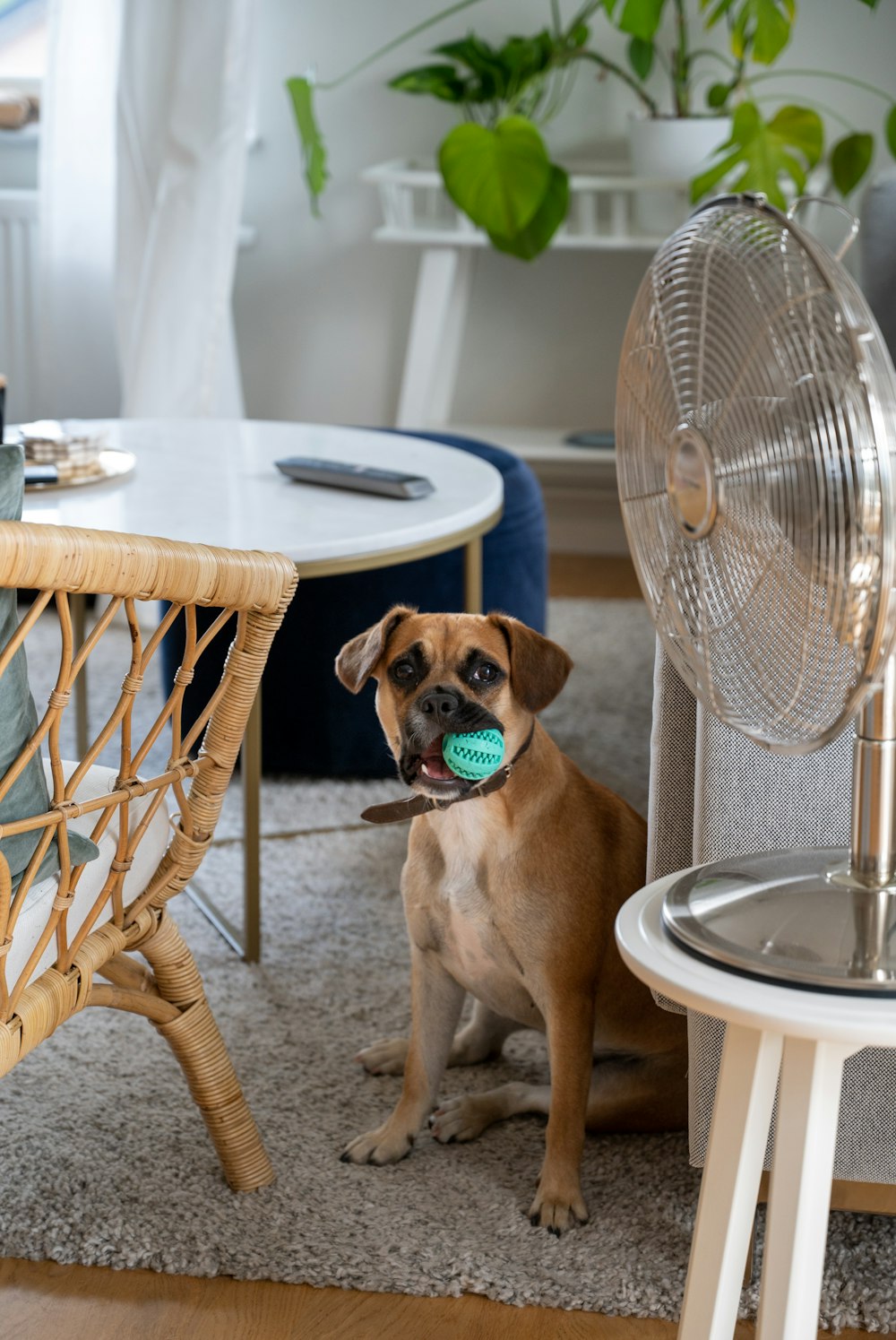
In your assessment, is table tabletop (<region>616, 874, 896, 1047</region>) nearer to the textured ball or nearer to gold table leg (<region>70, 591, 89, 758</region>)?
the textured ball

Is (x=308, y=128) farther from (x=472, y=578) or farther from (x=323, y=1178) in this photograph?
(x=323, y=1178)

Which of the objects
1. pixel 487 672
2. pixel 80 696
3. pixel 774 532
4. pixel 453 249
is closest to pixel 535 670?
pixel 487 672

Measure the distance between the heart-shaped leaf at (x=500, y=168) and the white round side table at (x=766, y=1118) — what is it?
2.54 m

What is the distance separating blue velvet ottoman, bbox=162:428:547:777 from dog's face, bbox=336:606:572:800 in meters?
0.88

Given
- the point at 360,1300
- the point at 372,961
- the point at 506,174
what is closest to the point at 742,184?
the point at 506,174

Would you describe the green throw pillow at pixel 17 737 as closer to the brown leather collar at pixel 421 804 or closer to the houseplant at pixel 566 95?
the brown leather collar at pixel 421 804

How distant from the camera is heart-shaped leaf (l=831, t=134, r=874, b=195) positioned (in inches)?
128

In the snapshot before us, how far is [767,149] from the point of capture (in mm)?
2963

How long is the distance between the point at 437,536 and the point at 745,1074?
3.45ft

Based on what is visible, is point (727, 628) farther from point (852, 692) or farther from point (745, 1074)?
point (745, 1074)

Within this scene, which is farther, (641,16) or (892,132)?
(892,132)

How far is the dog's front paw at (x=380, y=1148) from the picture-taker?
144cm

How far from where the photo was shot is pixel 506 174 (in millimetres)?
3135

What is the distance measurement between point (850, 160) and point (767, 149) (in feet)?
1.41
